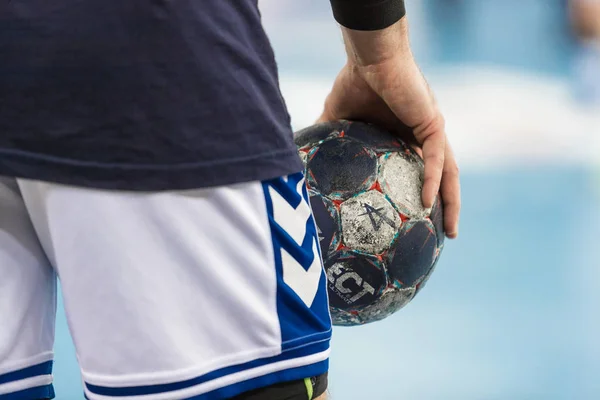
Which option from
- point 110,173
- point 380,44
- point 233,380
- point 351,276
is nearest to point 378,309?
point 351,276

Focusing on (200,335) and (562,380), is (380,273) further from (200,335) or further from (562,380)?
(562,380)

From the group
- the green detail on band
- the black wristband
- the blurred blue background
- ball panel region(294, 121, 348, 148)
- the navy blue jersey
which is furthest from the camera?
the blurred blue background

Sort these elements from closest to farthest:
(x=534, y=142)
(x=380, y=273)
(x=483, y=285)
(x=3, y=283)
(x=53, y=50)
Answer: (x=53, y=50)
(x=3, y=283)
(x=380, y=273)
(x=483, y=285)
(x=534, y=142)

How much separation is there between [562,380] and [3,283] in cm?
210

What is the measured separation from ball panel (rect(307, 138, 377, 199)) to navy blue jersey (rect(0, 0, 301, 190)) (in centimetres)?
71

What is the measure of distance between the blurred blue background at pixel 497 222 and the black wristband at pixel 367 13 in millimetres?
1473

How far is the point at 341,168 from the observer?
166 centimetres

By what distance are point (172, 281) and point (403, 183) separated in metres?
0.82

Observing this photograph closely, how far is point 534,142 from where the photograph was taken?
5246mm

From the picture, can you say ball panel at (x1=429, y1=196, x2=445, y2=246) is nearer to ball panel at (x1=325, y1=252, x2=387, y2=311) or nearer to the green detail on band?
ball panel at (x1=325, y1=252, x2=387, y2=311)

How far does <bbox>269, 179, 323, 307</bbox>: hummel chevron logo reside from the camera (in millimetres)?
997

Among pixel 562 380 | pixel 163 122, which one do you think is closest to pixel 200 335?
pixel 163 122

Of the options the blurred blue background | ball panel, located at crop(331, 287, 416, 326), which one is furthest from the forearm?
the blurred blue background

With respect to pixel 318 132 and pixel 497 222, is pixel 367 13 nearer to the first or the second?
pixel 318 132
